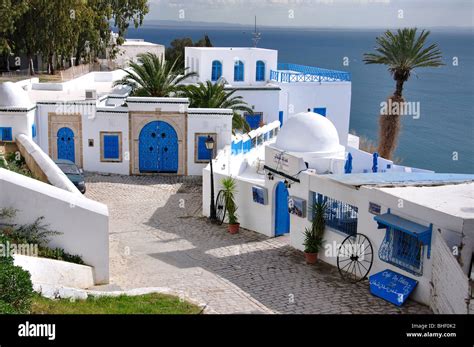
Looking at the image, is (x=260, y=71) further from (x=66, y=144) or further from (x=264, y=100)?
(x=66, y=144)

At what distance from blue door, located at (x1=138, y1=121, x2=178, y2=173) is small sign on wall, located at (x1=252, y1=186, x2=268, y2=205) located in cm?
818

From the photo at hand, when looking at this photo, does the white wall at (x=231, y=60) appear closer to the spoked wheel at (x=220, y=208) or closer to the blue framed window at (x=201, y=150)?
the blue framed window at (x=201, y=150)

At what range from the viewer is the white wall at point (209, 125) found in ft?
90.9

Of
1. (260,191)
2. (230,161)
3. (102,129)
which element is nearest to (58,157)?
(102,129)

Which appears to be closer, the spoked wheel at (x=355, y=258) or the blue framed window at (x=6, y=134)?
the spoked wheel at (x=355, y=258)

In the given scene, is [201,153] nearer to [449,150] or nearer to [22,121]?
[22,121]

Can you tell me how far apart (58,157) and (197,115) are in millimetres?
5928

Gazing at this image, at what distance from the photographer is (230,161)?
2442 cm

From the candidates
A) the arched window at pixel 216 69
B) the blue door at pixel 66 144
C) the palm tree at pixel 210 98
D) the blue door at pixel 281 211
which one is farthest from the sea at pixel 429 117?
the blue door at pixel 281 211

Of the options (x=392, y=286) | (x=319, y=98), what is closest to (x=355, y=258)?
(x=392, y=286)

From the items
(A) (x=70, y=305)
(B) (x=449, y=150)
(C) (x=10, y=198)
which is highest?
(C) (x=10, y=198)

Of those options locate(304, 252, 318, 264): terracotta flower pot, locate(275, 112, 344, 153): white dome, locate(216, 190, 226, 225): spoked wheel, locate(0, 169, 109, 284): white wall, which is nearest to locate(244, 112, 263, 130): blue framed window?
locate(216, 190, 226, 225): spoked wheel

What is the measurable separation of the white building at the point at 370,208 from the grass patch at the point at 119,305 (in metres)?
4.81

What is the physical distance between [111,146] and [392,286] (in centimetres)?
1606
